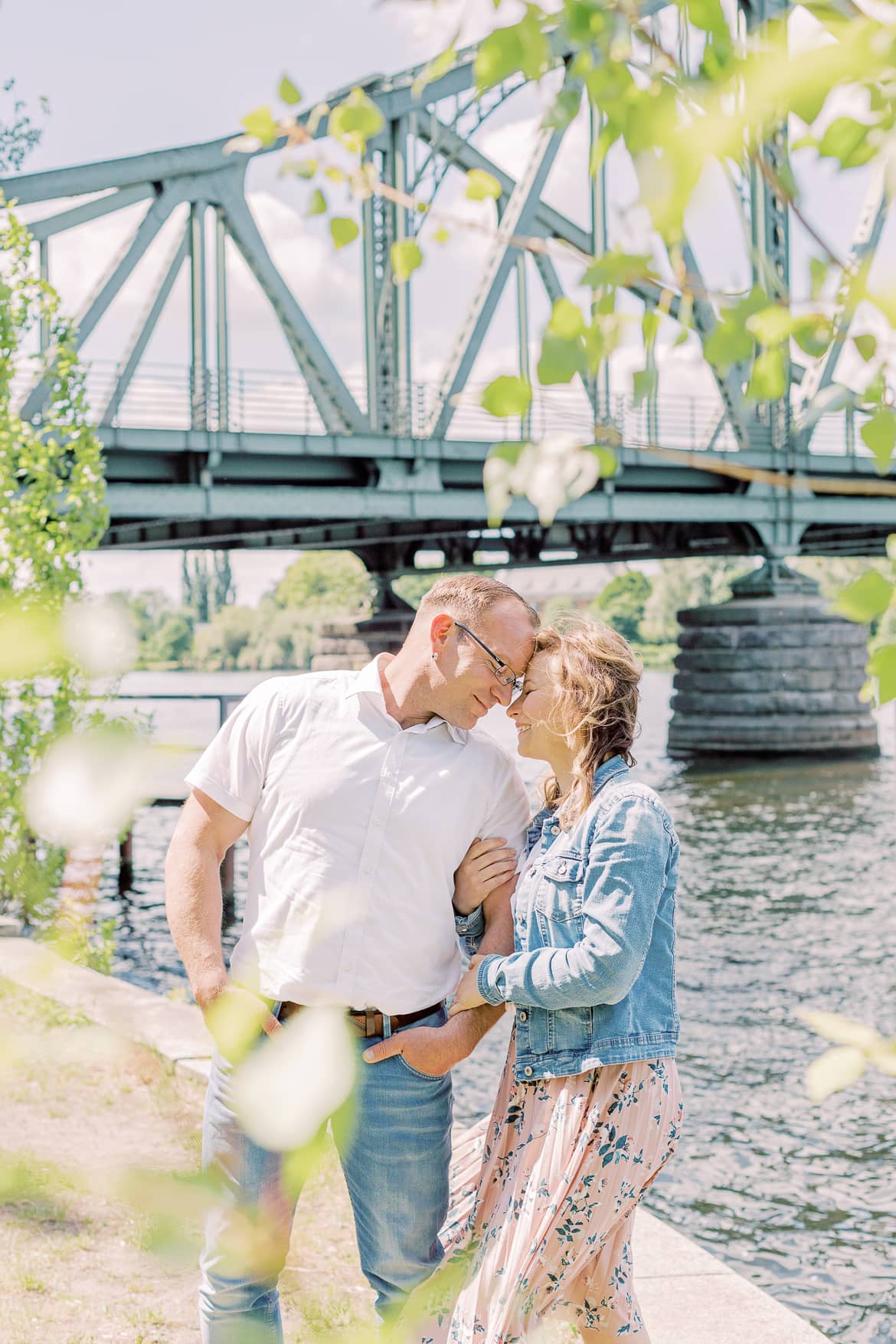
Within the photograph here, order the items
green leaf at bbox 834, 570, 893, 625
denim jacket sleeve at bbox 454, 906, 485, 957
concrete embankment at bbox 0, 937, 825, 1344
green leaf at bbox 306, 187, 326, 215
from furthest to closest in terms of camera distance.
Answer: concrete embankment at bbox 0, 937, 825, 1344, denim jacket sleeve at bbox 454, 906, 485, 957, green leaf at bbox 306, 187, 326, 215, green leaf at bbox 834, 570, 893, 625

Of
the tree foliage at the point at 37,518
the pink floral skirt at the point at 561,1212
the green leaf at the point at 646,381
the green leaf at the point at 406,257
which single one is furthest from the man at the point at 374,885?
the tree foliage at the point at 37,518

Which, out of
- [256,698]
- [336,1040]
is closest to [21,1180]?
[336,1040]

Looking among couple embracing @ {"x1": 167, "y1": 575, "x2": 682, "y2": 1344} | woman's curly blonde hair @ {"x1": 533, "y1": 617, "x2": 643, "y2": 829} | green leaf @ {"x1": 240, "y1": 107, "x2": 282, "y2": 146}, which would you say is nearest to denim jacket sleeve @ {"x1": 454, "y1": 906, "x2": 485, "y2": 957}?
couple embracing @ {"x1": 167, "y1": 575, "x2": 682, "y2": 1344}

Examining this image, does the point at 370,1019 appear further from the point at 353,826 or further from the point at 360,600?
the point at 360,600

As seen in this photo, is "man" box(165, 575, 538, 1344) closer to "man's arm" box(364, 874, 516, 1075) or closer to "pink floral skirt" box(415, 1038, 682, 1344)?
"man's arm" box(364, 874, 516, 1075)

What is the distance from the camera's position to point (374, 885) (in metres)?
2.59

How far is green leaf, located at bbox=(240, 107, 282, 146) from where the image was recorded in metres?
0.87

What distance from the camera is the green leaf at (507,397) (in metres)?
0.81

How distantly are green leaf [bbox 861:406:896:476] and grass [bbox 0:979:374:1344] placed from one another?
1867 millimetres

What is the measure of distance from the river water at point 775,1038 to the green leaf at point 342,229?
102cm

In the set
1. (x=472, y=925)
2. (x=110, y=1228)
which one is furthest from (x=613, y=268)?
(x=110, y=1228)

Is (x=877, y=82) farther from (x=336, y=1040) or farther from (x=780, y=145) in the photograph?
(x=336, y=1040)

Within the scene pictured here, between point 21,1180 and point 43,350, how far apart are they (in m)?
7.06

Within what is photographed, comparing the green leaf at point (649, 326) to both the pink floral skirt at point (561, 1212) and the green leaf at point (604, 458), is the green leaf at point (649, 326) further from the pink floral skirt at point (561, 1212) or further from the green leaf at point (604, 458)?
the pink floral skirt at point (561, 1212)
